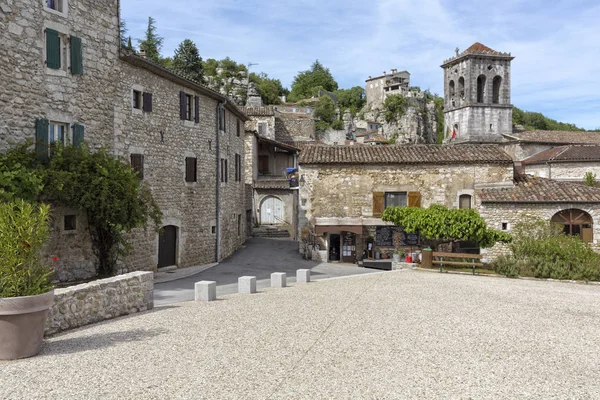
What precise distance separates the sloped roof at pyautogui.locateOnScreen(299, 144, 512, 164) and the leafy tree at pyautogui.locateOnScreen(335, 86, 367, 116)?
221 ft

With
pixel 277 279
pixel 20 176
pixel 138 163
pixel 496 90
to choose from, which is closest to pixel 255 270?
pixel 277 279

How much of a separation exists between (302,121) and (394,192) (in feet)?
95.4

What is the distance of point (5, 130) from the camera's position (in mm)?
12570

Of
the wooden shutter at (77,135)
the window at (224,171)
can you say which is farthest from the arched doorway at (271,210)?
the wooden shutter at (77,135)

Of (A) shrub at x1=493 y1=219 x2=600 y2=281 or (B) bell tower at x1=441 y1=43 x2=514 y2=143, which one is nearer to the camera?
(A) shrub at x1=493 y1=219 x2=600 y2=281

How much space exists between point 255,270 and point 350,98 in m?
81.3

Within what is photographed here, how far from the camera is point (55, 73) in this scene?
13.8 metres

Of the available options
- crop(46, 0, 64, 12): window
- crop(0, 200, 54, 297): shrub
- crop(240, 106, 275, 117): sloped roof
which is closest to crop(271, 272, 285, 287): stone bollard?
crop(0, 200, 54, 297): shrub

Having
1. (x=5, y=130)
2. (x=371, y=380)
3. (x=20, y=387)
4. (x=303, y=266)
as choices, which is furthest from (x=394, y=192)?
(x=20, y=387)

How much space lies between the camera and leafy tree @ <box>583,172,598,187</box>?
121ft

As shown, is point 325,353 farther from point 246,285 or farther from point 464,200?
point 464,200

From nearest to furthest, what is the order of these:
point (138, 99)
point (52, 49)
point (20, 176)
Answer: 1. point (20, 176)
2. point (52, 49)
3. point (138, 99)

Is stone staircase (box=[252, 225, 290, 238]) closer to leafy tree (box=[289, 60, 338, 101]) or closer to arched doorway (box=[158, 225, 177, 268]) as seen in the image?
arched doorway (box=[158, 225, 177, 268])

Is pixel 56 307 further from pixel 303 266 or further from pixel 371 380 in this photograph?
pixel 303 266
